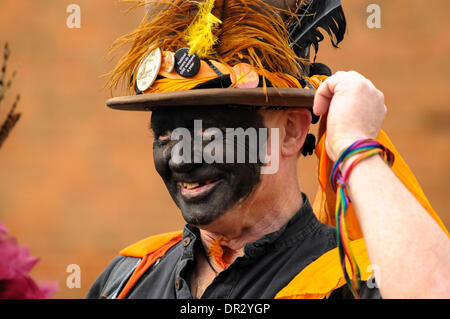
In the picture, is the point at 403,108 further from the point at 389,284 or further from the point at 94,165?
the point at 389,284

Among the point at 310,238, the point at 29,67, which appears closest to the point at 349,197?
the point at 310,238

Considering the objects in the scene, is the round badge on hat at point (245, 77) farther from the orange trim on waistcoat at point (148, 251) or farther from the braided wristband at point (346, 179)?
the orange trim on waistcoat at point (148, 251)

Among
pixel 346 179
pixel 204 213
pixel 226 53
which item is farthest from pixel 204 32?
pixel 346 179

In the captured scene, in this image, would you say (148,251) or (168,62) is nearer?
(168,62)

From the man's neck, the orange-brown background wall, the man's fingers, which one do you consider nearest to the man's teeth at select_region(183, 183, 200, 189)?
the man's neck

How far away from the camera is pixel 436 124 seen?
414 centimetres

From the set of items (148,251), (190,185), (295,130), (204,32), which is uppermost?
(204,32)

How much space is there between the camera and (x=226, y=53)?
1.37 m

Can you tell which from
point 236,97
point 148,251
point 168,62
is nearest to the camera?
point 236,97

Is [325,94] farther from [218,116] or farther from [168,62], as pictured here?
[168,62]

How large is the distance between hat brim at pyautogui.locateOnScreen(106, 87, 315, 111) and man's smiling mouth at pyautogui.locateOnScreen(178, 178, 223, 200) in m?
0.19

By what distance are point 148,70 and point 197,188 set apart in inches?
12.6

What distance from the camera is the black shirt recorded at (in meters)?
1.29

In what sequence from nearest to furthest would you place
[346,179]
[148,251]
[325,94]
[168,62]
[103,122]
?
[346,179], [325,94], [168,62], [148,251], [103,122]
